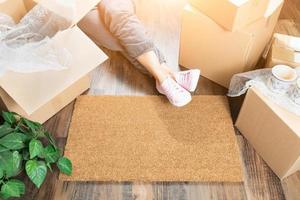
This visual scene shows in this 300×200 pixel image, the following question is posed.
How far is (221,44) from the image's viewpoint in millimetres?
1288

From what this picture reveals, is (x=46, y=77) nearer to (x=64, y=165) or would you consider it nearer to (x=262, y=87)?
(x=64, y=165)

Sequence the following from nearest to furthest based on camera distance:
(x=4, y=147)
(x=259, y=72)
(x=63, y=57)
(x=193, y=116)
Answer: (x=4, y=147), (x=63, y=57), (x=259, y=72), (x=193, y=116)

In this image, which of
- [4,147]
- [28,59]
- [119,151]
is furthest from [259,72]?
[4,147]

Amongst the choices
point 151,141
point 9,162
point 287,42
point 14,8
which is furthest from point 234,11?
point 9,162

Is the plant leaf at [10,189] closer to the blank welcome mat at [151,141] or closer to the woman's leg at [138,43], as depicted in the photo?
the blank welcome mat at [151,141]

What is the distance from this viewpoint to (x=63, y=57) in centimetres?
105

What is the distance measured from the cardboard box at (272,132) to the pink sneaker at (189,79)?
245 millimetres

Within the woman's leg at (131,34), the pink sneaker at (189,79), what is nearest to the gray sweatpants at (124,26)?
the woman's leg at (131,34)

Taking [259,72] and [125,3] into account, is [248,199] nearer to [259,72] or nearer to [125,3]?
[259,72]

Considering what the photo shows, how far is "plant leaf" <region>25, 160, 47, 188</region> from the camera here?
96cm

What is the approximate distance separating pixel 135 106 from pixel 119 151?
247 mm

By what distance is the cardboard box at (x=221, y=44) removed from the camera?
4.01ft

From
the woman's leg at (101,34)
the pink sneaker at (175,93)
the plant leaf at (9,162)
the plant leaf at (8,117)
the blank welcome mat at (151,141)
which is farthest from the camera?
the woman's leg at (101,34)

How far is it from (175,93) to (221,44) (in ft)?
0.96
